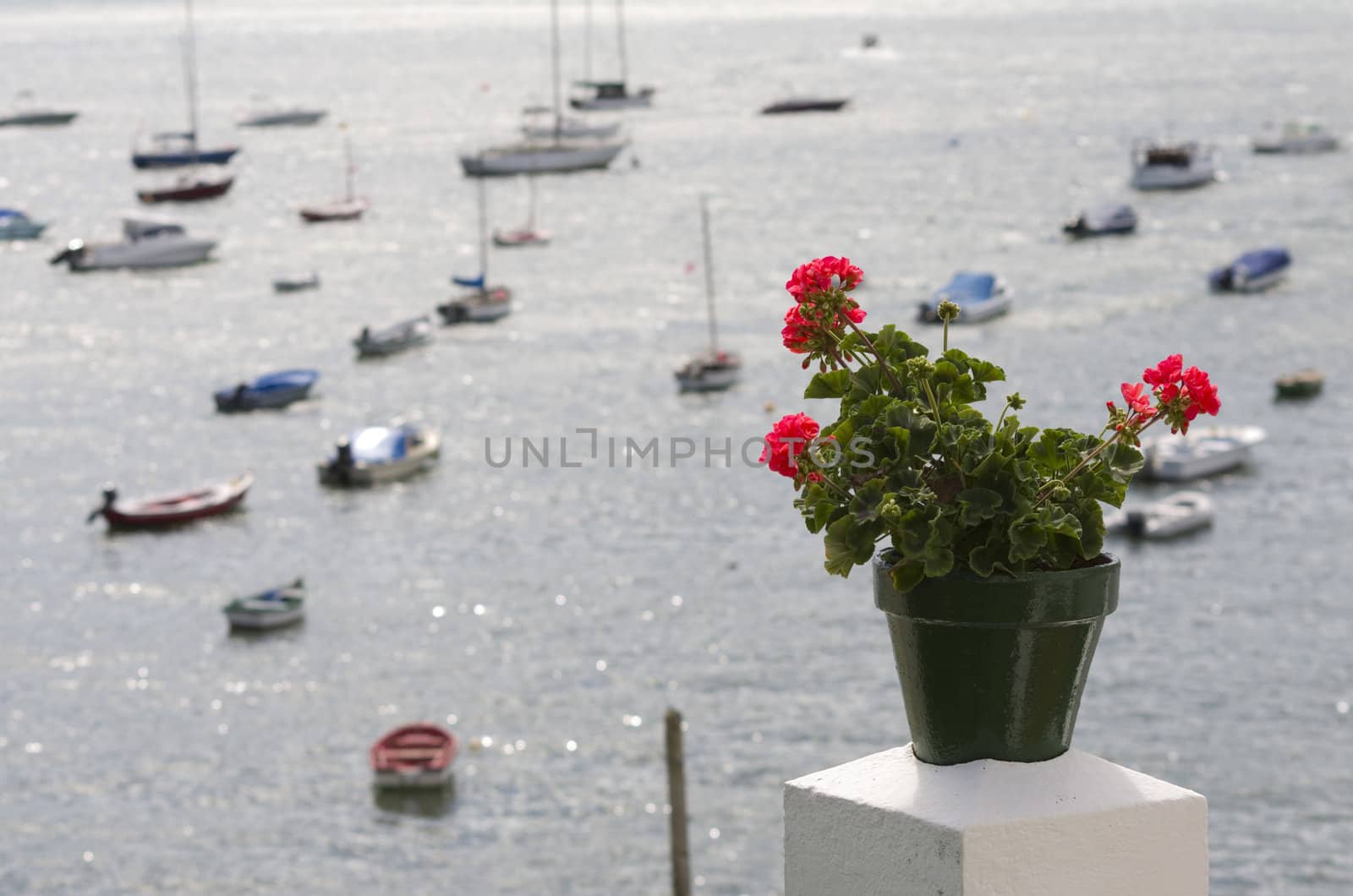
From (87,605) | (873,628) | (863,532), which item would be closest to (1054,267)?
(873,628)

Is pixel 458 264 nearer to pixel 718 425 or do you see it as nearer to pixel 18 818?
pixel 718 425

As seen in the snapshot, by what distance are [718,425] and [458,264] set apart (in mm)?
46259

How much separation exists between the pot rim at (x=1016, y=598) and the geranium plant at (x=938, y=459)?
4 centimetres

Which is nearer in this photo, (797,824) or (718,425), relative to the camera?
(797,824)

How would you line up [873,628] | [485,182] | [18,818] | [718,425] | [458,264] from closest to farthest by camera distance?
[18,818] < [873,628] < [718,425] < [458,264] < [485,182]

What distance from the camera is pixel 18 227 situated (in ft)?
429

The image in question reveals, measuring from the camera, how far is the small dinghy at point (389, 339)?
86.1 m

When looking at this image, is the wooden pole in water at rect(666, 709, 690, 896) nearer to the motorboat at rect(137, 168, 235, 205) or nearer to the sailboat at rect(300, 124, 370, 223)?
the sailboat at rect(300, 124, 370, 223)

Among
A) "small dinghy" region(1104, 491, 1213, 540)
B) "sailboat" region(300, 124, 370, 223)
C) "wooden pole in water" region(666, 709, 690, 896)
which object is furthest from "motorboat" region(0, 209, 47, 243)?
"wooden pole in water" region(666, 709, 690, 896)

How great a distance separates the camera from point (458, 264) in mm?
112312

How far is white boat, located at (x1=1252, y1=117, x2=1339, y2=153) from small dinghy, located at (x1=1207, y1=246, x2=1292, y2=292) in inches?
2312

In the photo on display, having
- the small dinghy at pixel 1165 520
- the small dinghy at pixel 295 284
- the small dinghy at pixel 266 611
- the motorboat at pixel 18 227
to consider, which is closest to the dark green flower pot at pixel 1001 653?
the small dinghy at pixel 266 611

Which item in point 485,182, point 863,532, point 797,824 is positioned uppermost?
point 863,532

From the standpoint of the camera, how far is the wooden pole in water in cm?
2873
